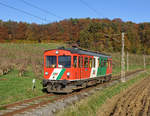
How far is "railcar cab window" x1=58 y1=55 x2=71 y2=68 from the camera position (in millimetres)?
13711

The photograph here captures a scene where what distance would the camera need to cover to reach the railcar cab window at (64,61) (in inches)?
540

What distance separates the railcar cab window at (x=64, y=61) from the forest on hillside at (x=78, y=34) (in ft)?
28.4

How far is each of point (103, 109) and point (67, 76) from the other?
3868 mm

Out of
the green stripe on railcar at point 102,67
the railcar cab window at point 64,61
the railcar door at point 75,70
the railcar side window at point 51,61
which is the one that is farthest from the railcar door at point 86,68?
the green stripe on railcar at point 102,67

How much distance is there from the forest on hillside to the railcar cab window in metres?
8.64

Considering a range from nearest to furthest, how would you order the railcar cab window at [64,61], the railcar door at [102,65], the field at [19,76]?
the field at [19,76] < the railcar cab window at [64,61] < the railcar door at [102,65]

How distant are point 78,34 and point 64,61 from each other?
1556 inches

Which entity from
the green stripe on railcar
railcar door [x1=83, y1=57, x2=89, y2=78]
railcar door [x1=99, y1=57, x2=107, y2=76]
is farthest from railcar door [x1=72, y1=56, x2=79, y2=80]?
railcar door [x1=99, y1=57, x2=107, y2=76]

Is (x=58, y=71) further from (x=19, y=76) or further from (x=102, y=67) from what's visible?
(x=19, y=76)

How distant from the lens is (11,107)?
31.9 feet

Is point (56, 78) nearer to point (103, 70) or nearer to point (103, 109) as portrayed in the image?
point (103, 109)

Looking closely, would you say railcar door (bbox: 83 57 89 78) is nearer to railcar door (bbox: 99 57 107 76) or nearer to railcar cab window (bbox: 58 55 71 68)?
railcar cab window (bbox: 58 55 71 68)

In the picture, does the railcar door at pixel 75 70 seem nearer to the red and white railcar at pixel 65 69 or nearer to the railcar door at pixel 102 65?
the red and white railcar at pixel 65 69

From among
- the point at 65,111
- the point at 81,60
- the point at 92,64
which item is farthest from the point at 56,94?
the point at 65,111
